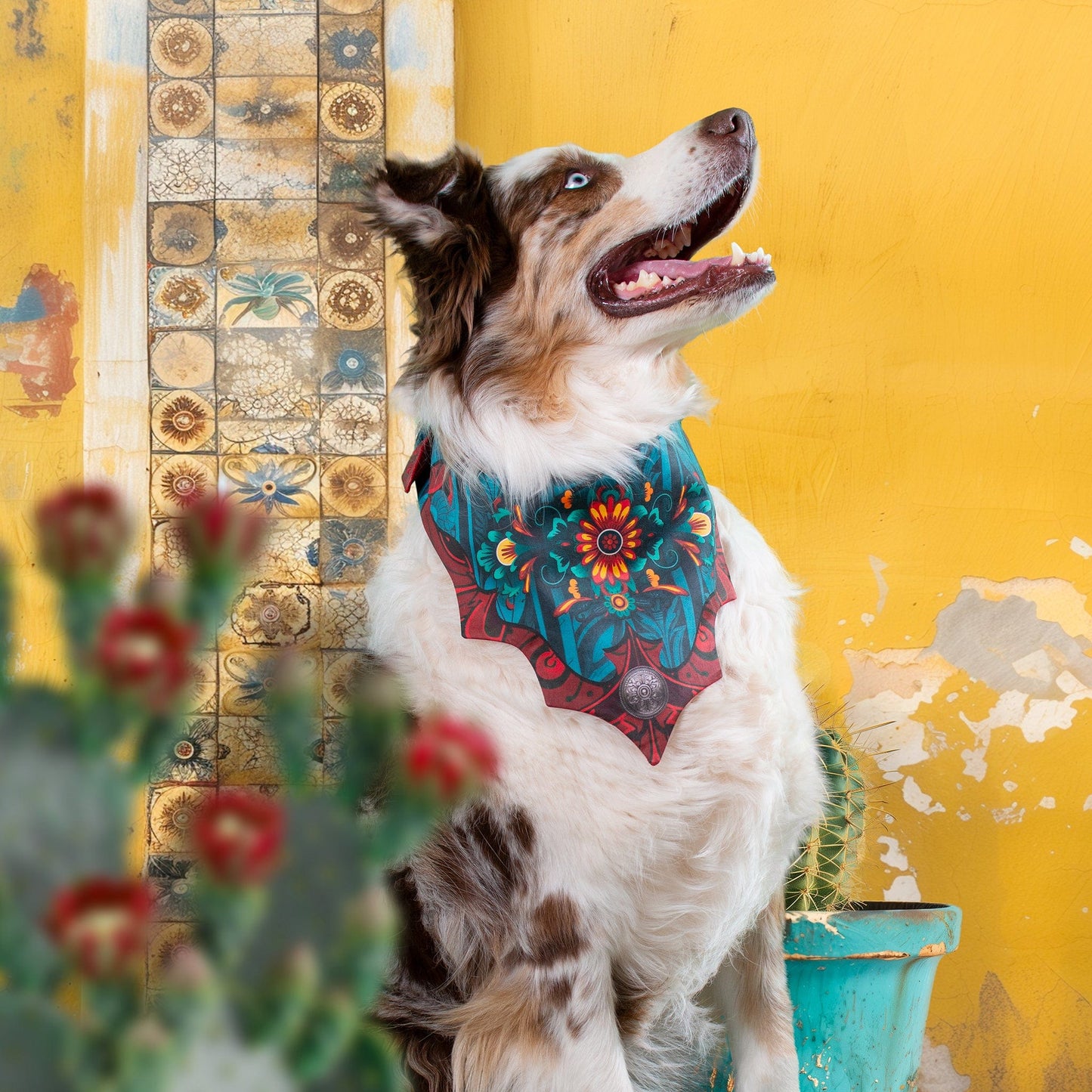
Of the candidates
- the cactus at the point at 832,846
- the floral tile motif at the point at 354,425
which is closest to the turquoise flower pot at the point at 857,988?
the cactus at the point at 832,846

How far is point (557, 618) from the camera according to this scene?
147 centimetres

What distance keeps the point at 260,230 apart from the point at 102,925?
7.83ft

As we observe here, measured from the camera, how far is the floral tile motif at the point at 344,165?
8.00 ft

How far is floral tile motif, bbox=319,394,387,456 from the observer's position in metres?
2.44

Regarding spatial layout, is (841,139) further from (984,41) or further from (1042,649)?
(1042,649)

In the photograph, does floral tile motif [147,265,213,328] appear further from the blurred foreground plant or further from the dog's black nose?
the blurred foreground plant

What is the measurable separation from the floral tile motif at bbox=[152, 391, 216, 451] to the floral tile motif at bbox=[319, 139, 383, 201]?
0.56 m

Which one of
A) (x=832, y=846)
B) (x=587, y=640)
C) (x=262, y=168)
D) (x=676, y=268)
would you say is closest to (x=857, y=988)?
(x=832, y=846)

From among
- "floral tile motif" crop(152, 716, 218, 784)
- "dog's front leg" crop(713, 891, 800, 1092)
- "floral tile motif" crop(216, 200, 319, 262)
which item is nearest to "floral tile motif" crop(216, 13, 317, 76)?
"floral tile motif" crop(216, 200, 319, 262)

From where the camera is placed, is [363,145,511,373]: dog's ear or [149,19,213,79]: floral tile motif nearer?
[363,145,511,373]: dog's ear

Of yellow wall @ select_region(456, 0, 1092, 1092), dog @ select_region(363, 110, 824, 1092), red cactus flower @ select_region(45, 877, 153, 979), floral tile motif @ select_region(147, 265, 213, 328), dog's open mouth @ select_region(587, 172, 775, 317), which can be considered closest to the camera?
red cactus flower @ select_region(45, 877, 153, 979)

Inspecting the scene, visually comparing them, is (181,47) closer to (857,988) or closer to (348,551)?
(348,551)

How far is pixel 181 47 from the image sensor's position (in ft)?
7.97

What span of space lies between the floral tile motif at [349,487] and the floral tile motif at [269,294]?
338 millimetres
